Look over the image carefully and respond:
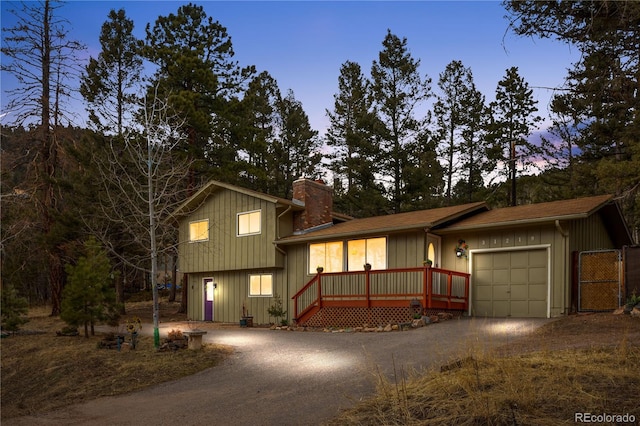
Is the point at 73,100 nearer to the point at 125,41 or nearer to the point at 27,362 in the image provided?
the point at 125,41

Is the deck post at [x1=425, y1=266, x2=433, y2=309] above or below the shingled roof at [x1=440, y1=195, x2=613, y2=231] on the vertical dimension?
below

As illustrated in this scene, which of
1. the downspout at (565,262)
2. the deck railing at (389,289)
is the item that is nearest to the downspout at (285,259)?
the deck railing at (389,289)

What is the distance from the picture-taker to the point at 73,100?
76.9 ft

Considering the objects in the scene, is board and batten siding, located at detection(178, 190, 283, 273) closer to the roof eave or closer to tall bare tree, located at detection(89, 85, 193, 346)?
tall bare tree, located at detection(89, 85, 193, 346)

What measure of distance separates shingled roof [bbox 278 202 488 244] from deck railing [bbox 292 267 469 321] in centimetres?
151

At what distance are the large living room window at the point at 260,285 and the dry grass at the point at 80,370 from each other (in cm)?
733

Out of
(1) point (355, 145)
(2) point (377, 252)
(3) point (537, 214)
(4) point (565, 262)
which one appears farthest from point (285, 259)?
(1) point (355, 145)

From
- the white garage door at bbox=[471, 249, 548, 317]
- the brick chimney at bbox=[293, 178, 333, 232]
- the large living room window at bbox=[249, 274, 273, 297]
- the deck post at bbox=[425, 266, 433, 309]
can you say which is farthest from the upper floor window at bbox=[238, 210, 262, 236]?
the white garage door at bbox=[471, 249, 548, 317]

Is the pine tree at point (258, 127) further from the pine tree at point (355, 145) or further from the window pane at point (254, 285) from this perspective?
the window pane at point (254, 285)

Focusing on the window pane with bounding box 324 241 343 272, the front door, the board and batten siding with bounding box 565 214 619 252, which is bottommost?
the front door

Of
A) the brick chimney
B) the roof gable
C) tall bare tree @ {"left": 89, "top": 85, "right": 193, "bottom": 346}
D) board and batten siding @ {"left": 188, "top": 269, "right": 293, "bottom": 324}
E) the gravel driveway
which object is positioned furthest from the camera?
board and batten siding @ {"left": 188, "top": 269, "right": 293, "bottom": 324}

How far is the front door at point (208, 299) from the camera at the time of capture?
79.1 feet

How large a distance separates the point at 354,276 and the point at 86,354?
8487mm

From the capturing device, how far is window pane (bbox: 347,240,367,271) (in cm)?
1909
